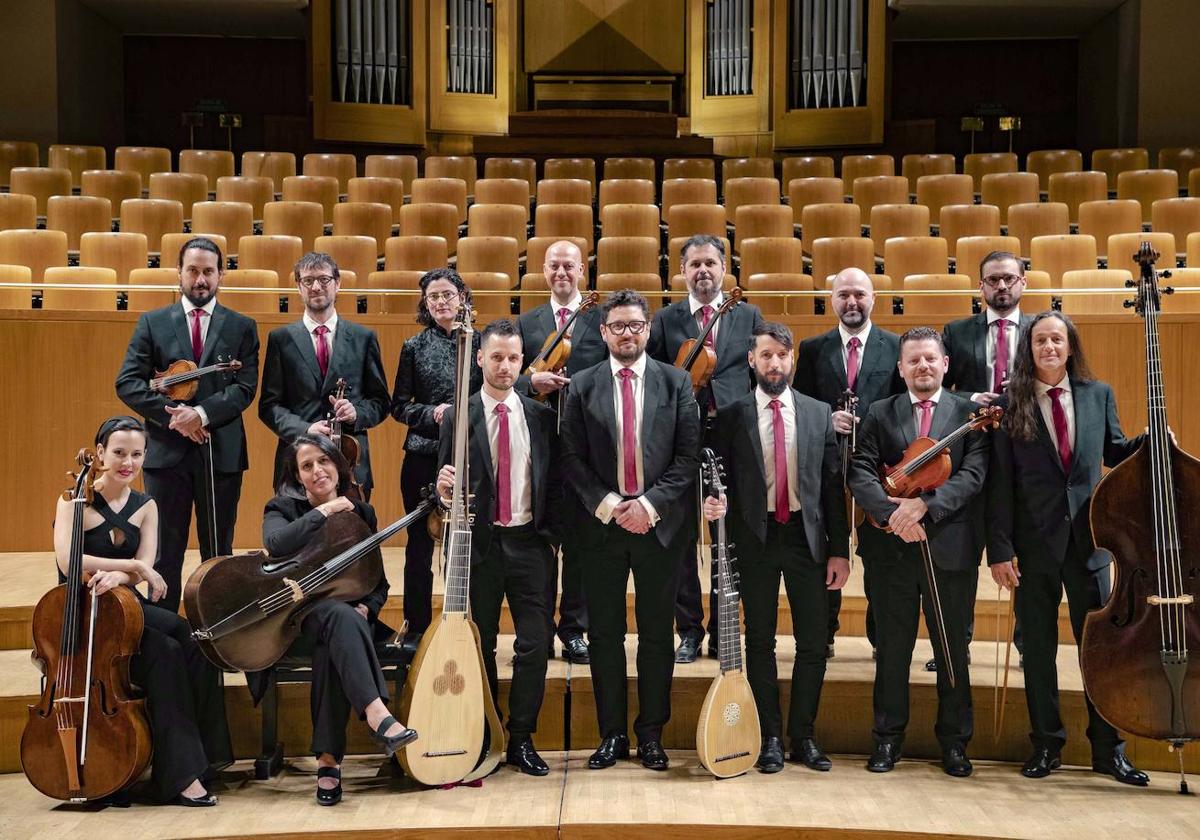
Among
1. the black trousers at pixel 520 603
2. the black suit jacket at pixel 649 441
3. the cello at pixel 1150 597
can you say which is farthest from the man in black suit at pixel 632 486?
the cello at pixel 1150 597

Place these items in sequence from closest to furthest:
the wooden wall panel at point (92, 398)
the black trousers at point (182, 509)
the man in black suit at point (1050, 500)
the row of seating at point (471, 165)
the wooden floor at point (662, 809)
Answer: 1. the wooden floor at point (662, 809)
2. the man in black suit at point (1050, 500)
3. the black trousers at point (182, 509)
4. the wooden wall panel at point (92, 398)
5. the row of seating at point (471, 165)

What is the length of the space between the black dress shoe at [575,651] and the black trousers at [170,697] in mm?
918

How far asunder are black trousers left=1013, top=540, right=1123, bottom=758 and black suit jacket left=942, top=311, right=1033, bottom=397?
0.49 metres

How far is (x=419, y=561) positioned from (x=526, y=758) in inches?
21.6

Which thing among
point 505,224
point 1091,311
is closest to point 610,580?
point 1091,311

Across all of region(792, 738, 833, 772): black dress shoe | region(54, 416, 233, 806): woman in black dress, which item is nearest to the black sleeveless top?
region(54, 416, 233, 806): woman in black dress

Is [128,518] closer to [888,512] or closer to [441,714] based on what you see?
[441,714]

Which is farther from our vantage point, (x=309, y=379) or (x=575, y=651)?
(x=575, y=651)

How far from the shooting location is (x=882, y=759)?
307 centimetres

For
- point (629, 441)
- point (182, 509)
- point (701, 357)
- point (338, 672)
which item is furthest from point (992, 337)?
point (182, 509)

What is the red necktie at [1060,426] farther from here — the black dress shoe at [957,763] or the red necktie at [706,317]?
the red necktie at [706,317]

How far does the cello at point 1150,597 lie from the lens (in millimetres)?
2758

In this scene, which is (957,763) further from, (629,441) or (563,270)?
(563,270)

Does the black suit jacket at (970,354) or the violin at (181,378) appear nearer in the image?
the violin at (181,378)
